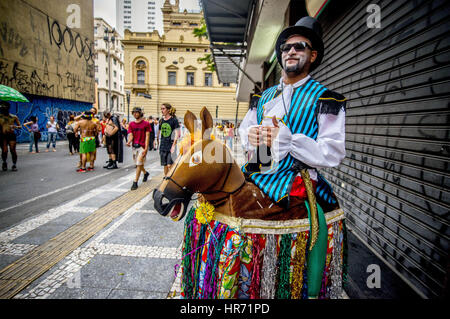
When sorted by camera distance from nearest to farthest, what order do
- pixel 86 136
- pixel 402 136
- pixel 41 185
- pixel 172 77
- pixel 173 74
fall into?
pixel 402 136
pixel 41 185
pixel 86 136
pixel 173 74
pixel 172 77

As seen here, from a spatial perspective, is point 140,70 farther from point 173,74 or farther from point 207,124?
point 207,124

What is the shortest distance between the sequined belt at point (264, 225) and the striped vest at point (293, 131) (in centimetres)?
14

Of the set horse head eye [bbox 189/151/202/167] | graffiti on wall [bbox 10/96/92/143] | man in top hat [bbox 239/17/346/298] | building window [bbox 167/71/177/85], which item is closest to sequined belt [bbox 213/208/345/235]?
man in top hat [bbox 239/17/346/298]

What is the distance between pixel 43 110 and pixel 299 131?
20.8 meters

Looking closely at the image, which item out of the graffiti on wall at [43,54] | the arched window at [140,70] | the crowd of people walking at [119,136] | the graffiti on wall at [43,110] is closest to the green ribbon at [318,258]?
the crowd of people walking at [119,136]

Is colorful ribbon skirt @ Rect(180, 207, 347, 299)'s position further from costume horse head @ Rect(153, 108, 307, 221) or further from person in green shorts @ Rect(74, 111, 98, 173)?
person in green shorts @ Rect(74, 111, 98, 173)

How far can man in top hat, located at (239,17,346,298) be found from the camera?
1.34 m

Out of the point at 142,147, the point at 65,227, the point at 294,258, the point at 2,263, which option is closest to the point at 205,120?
the point at 294,258

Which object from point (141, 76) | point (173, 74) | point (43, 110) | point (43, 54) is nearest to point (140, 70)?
point (141, 76)

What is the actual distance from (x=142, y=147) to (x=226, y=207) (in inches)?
212

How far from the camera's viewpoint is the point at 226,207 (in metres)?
1.38

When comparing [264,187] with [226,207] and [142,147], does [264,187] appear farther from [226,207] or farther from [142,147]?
[142,147]

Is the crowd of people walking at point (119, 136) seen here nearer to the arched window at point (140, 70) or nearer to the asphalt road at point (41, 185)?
the asphalt road at point (41, 185)

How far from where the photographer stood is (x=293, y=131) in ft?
4.83
